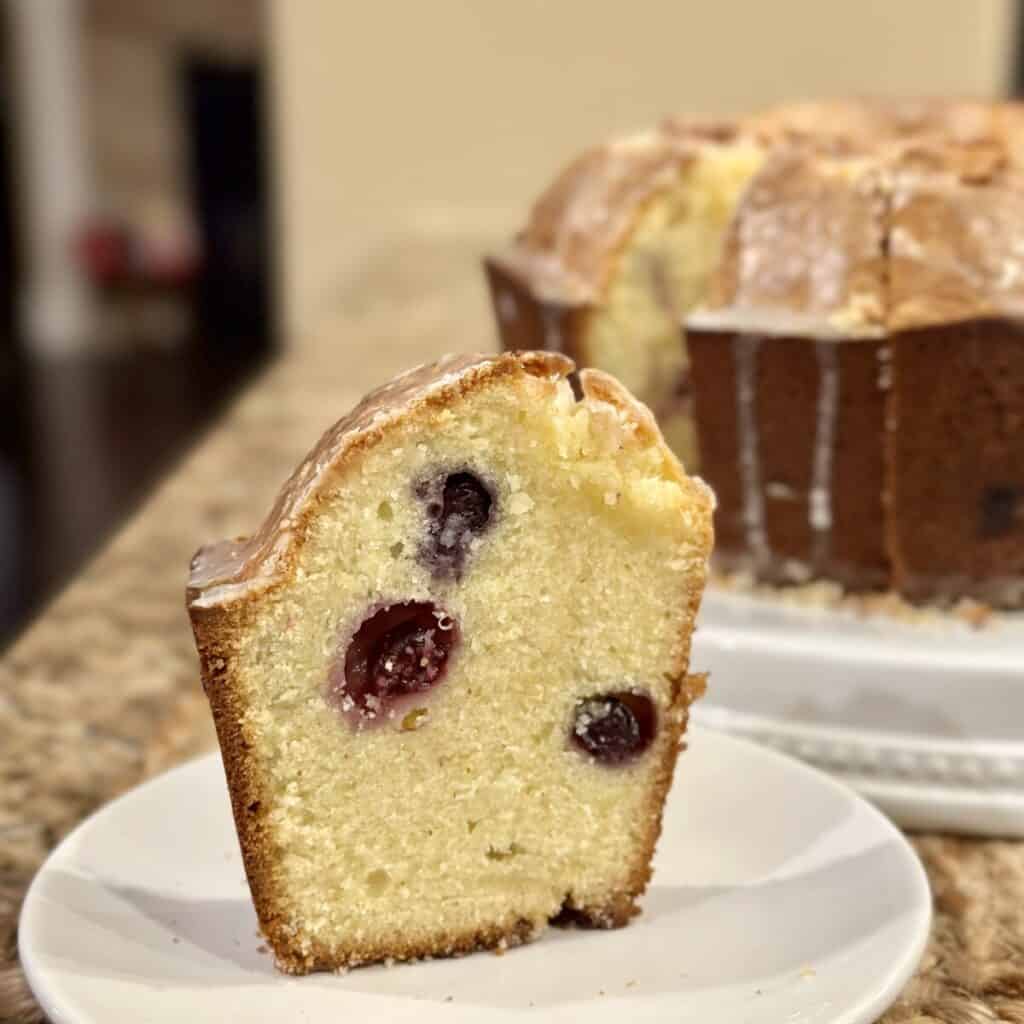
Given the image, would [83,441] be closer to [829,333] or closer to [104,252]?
[104,252]

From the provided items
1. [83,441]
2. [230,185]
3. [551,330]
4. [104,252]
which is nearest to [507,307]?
[551,330]

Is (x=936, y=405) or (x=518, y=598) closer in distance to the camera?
(x=518, y=598)

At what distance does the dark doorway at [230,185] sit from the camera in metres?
6.87

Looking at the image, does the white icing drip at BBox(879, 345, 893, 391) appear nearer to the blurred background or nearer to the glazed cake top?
the glazed cake top

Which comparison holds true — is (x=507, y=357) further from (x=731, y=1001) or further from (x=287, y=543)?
(x=731, y=1001)

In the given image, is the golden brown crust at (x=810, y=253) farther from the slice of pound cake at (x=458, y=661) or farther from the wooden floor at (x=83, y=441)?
the wooden floor at (x=83, y=441)

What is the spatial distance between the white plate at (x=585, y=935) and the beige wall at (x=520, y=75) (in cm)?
310

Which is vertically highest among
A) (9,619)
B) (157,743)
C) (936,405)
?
(936,405)

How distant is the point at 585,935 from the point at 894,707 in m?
0.37

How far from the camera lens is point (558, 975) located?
39.3 inches

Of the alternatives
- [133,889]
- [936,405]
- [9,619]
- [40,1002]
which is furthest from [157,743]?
[9,619]

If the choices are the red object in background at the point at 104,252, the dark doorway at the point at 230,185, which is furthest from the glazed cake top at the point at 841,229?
the red object in background at the point at 104,252

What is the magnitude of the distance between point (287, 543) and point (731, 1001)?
392 mm

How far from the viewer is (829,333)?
1.34 m
